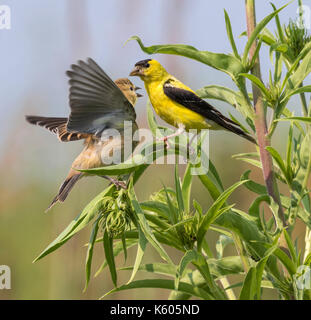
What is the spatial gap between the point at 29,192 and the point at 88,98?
5.20ft

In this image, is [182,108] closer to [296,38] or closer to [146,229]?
[296,38]

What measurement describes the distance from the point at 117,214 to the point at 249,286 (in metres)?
0.30

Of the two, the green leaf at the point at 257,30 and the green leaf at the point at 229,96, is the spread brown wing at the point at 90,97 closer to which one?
the green leaf at the point at 229,96

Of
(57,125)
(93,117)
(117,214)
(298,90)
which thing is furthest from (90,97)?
(298,90)

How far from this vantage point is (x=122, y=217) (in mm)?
1000

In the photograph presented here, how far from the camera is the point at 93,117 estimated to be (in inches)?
56.6

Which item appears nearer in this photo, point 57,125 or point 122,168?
point 122,168

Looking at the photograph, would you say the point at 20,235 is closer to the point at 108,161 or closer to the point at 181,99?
the point at 108,161

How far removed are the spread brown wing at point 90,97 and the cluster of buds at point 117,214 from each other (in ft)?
1.32

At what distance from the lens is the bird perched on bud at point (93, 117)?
53.6 inches

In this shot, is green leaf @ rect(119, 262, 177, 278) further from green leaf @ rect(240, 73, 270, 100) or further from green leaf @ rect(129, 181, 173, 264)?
green leaf @ rect(240, 73, 270, 100)

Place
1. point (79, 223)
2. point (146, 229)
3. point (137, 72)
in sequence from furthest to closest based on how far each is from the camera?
point (137, 72), point (79, 223), point (146, 229)

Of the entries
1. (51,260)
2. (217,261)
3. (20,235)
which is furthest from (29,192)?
(217,261)

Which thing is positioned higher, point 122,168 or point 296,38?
point 296,38
